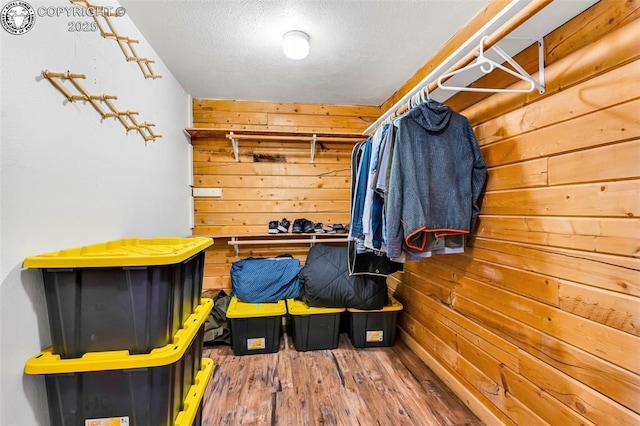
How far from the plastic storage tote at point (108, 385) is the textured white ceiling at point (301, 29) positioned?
171 centimetres

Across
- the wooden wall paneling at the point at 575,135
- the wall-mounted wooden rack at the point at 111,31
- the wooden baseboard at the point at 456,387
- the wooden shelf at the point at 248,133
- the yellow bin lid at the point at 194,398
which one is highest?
the wall-mounted wooden rack at the point at 111,31

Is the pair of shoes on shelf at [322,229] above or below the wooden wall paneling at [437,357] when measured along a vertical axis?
above

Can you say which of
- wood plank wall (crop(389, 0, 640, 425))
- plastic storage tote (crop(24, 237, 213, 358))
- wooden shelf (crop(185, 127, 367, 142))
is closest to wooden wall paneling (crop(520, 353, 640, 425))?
wood plank wall (crop(389, 0, 640, 425))

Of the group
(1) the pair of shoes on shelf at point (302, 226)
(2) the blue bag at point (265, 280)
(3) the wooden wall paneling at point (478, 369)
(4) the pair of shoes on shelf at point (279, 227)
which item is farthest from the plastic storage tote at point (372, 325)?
(4) the pair of shoes on shelf at point (279, 227)

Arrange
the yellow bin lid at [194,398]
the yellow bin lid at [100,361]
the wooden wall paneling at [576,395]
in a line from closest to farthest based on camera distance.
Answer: the yellow bin lid at [100,361] → the wooden wall paneling at [576,395] → the yellow bin lid at [194,398]

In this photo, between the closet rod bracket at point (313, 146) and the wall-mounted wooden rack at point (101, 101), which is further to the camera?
the closet rod bracket at point (313, 146)

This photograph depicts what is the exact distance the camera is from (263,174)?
116 inches

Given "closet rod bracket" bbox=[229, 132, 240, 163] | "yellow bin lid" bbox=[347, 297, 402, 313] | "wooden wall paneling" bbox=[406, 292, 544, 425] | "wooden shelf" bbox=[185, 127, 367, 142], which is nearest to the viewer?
"wooden wall paneling" bbox=[406, 292, 544, 425]

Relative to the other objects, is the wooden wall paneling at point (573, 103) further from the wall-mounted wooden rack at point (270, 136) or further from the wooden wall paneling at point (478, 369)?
the wall-mounted wooden rack at point (270, 136)

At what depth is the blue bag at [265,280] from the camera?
8.24 ft

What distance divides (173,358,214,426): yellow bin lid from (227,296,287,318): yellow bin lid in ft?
2.51

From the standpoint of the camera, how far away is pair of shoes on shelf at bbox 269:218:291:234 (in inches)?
109

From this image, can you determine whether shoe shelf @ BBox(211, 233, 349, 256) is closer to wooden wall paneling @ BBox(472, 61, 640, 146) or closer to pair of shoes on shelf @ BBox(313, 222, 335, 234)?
pair of shoes on shelf @ BBox(313, 222, 335, 234)

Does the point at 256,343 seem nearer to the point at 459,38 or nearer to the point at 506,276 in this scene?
the point at 506,276
